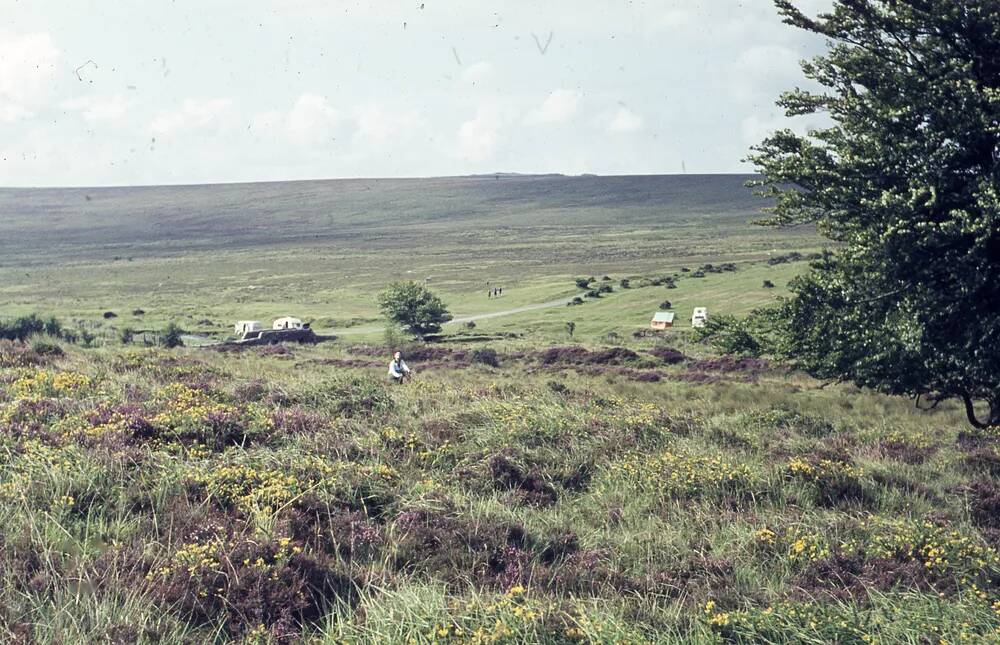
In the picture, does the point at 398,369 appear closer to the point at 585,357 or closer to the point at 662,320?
the point at 585,357

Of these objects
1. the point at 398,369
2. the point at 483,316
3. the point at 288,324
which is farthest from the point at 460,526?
the point at 483,316

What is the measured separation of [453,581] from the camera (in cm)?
675

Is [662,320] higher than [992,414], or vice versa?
[992,414]

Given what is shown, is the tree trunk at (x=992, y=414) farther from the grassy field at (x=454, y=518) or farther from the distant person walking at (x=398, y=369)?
the distant person walking at (x=398, y=369)

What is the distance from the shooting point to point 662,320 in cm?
7244

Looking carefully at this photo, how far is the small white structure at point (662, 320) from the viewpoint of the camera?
2817 inches

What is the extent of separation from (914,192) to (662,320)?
195ft

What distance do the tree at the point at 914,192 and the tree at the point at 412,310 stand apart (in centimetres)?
5773

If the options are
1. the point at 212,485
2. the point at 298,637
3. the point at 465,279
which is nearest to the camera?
the point at 298,637

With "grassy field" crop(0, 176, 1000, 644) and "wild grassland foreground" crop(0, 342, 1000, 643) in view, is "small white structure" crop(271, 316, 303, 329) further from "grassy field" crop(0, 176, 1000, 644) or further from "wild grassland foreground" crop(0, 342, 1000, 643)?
"wild grassland foreground" crop(0, 342, 1000, 643)

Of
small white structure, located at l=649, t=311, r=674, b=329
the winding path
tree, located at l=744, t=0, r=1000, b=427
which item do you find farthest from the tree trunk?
the winding path

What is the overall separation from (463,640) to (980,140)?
1265cm

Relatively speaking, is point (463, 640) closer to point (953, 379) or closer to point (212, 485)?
point (212, 485)

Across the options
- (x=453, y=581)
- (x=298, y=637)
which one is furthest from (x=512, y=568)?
(x=298, y=637)
